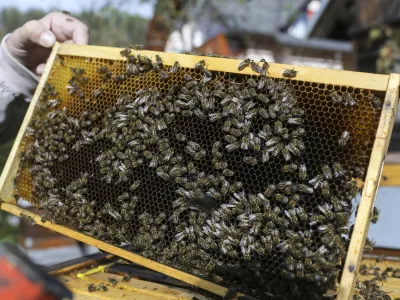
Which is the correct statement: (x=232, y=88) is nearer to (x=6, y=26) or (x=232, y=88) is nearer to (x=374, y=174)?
(x=374, y=174)

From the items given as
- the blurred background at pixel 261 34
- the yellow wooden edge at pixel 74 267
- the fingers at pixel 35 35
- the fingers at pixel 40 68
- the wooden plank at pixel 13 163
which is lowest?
the yellow wooden edge at pixel 74 267

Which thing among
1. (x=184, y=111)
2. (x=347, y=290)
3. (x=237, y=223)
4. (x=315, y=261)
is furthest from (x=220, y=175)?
(x=347, y=290)

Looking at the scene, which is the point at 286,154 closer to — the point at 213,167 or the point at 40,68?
the point at 213,167

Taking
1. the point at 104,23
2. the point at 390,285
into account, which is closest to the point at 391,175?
the point at 390,285

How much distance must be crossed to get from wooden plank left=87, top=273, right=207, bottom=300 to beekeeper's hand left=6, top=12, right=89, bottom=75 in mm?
2155

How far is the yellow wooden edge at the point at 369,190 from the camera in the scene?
2293mm

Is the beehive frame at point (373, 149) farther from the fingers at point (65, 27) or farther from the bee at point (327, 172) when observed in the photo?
the fingers at point (65, 27)

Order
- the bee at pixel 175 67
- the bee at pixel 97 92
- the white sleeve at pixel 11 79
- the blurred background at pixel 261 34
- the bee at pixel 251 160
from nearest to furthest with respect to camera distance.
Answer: the bee at pixel 251 160 → the bee at pixel 175 67 → the bee at pixel 97 92 → the white sleeve at pixel 11 79 → the blurred background at pixel 261 34

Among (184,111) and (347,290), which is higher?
(184,111)

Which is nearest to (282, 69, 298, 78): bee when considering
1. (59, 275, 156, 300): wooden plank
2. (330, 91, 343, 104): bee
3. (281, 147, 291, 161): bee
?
(330, 91, 343, 104): bee

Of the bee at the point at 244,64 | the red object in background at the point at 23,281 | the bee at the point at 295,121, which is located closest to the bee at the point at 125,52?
the bee at the point at 244,64

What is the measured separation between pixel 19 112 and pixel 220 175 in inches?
114

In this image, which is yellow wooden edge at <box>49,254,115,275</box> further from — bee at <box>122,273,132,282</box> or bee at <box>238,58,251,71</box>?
bee at <box>238,58,251,71</box>

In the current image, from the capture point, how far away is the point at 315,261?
239 centimetres
